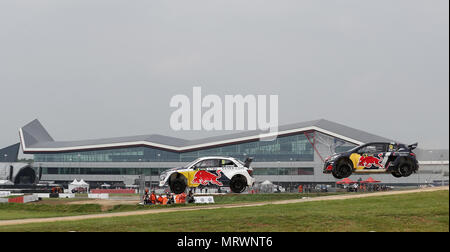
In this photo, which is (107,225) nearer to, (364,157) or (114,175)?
(364,157)

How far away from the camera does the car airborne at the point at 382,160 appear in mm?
17891

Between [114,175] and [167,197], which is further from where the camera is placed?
[114,175]

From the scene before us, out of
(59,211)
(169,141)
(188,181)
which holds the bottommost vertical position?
(59,211)

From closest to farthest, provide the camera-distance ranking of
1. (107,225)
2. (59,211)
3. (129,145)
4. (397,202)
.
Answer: (107,225) < (397,202) < (59,211) < (129,145)

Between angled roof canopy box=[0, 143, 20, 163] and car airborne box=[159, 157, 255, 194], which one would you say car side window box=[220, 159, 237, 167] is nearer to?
car airborne box=[159, 157, 255, 194]

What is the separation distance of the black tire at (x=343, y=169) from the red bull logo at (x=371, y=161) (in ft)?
2.02

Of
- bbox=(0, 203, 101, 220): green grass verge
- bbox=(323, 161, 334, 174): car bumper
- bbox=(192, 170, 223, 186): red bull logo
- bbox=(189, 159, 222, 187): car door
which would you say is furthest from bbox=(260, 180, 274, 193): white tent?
bbox=(192, 170, 223, 186): red bull logo

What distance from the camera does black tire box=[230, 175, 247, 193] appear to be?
58.2 ft

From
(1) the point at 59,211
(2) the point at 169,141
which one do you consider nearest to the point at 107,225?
(1) the point at 59,211

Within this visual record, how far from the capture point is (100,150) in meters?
86.8

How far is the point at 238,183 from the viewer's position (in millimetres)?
18297

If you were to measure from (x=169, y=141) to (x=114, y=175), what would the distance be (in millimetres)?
12004

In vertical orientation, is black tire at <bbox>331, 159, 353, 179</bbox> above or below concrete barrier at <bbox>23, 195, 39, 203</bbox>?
above
